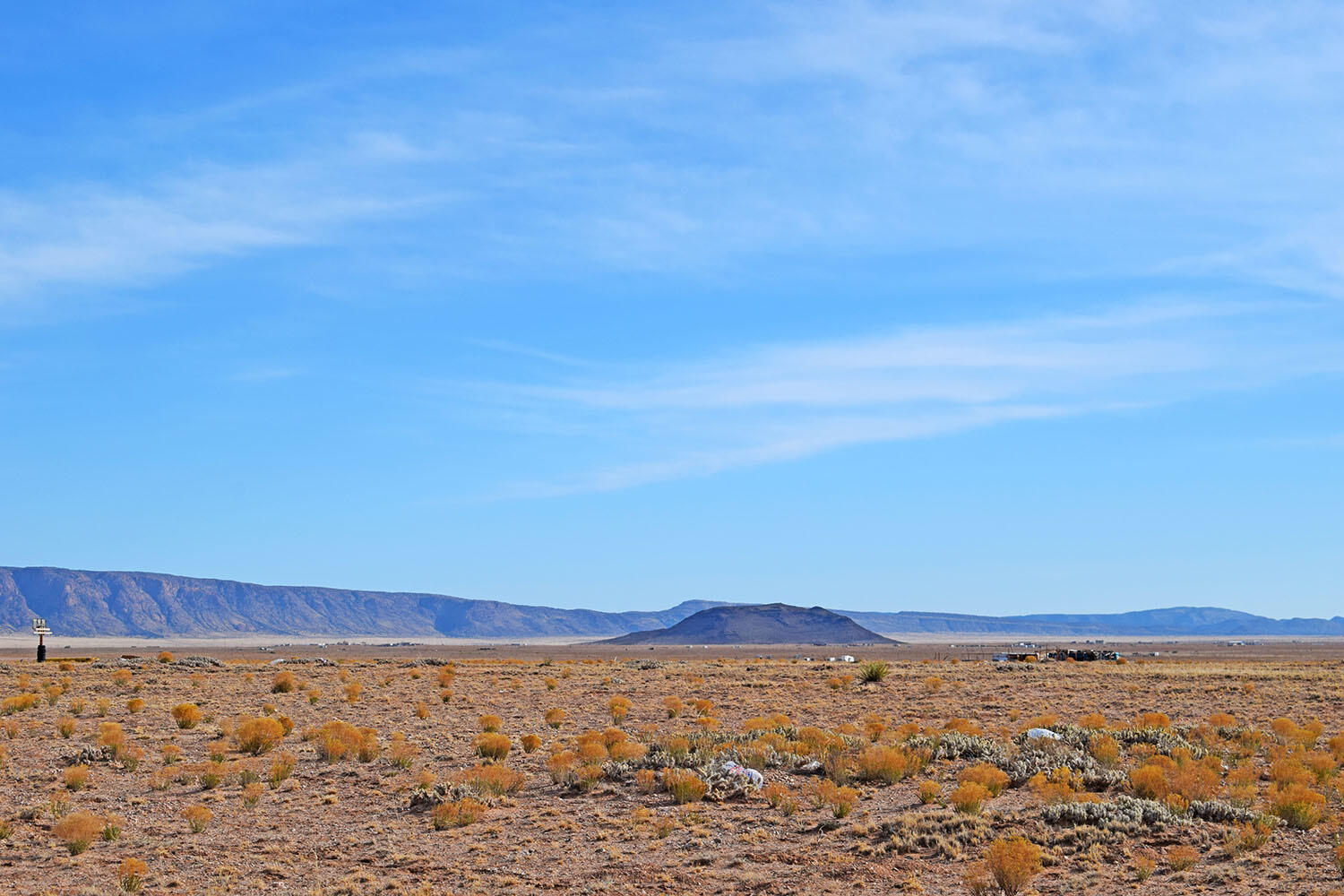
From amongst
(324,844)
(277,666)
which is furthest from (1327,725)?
(277,666)

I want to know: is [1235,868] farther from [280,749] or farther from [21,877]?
[280,749]

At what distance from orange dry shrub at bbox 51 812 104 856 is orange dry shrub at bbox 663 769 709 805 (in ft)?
27.0

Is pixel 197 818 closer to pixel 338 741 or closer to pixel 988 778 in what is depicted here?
pixel 338 741

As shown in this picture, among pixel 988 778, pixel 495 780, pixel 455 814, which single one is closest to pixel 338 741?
pixel 495 780

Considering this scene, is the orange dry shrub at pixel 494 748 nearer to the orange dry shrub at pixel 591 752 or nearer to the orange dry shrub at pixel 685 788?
the orange dry shrub at pixel 591 752

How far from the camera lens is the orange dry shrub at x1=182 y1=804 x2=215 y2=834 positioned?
16969 mm

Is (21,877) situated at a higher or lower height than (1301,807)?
lower

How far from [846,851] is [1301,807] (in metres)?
6.15

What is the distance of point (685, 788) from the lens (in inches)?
717

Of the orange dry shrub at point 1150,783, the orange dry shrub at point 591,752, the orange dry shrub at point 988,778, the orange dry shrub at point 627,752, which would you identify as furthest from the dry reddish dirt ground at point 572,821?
the orange dry shrub at point 591,752

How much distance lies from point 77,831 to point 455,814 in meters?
5.04

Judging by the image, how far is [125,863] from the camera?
48.3 ft

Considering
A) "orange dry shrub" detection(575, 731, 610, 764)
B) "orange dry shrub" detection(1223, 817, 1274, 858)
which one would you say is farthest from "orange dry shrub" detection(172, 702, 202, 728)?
"orange dry shrub" detection(1223, 817, 1274, 858)

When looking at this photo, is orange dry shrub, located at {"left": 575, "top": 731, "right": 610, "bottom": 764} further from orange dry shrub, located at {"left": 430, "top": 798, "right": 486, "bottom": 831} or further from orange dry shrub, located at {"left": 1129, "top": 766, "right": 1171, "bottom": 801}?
orange dry shrub, located at {"left": 1129, "top": 766, "right": 1171, "bottom": 801}
